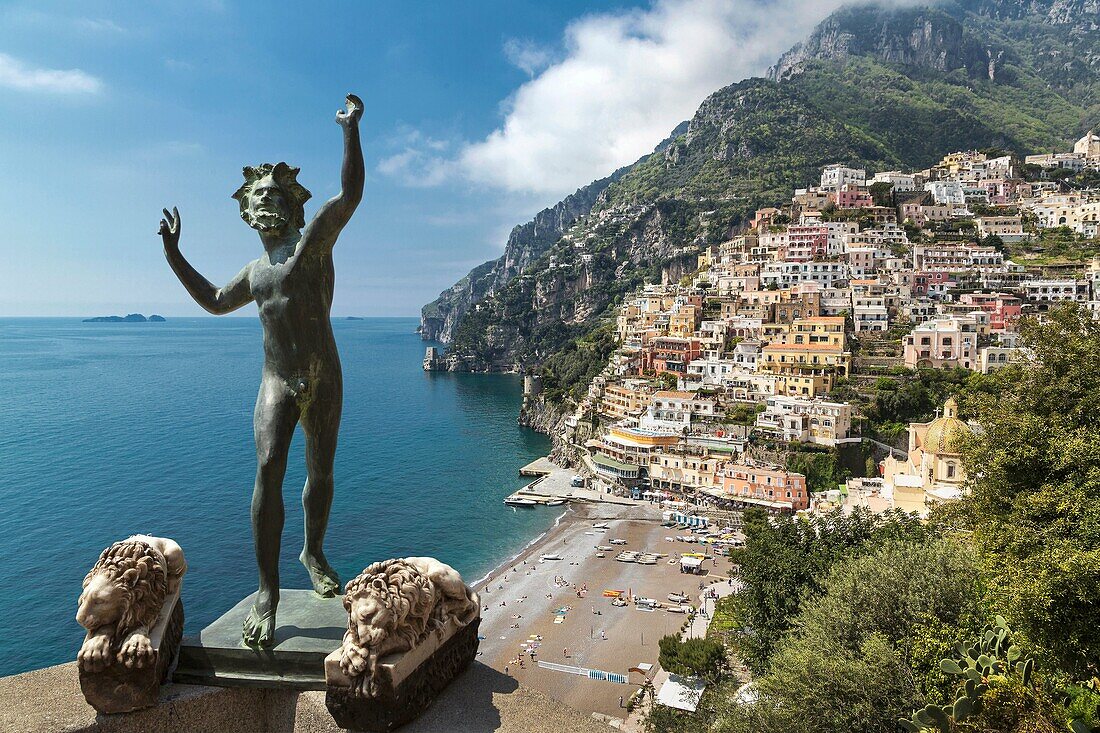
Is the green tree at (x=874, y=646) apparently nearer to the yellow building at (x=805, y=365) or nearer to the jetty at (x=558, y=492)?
the jetty at (x=558, y=492)

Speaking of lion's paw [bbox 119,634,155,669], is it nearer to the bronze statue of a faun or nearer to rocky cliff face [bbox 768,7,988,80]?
the bronze statue of a faun

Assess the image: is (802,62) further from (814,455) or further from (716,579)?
(716,579)

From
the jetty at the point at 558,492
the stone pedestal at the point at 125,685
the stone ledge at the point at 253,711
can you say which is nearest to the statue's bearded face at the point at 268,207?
the stone pedestal at the point at 125,685

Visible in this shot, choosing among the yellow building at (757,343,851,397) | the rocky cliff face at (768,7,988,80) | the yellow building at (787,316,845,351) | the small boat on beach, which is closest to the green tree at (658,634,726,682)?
the small boat on beach

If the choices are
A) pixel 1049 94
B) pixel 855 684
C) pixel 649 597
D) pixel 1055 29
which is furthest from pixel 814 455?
pixel 1055 29

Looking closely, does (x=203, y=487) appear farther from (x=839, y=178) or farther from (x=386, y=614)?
(x=839, y=178)

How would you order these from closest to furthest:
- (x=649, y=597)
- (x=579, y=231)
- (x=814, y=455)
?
(x=649, y=597), (x=814, y=455), (x=579, y=231)

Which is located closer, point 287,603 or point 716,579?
point 287,603
